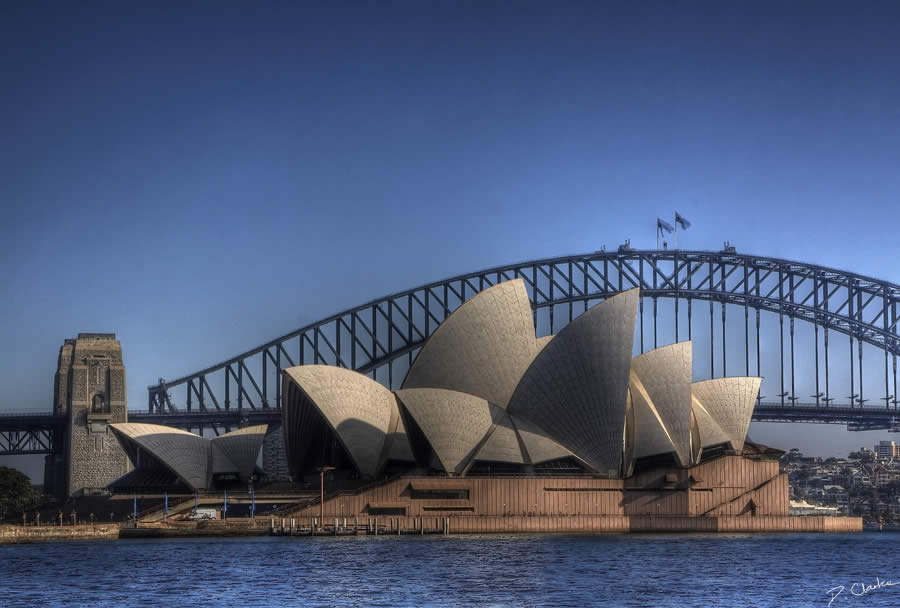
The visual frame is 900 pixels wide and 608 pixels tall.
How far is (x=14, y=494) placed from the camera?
90.7 metres

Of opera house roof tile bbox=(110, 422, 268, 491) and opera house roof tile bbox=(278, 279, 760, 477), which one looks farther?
opera house roof tile bbox=(110, 422, 268, 491)

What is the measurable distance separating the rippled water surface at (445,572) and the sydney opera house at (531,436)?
5.14 m

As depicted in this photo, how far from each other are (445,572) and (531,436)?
27275mm

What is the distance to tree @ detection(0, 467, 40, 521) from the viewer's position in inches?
3529

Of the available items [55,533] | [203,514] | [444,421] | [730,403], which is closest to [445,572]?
[444,421]

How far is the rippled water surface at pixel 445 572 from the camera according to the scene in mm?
43750

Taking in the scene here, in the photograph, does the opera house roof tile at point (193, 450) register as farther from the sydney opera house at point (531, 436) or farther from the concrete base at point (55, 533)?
the concrete base at point (55, 533)

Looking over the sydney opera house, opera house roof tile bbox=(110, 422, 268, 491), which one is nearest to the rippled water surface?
the sydney opera house

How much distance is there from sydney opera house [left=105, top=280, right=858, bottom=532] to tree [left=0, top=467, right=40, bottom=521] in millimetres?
20239

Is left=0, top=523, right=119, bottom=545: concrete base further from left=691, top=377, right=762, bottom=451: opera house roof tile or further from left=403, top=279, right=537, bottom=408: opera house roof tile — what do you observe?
left=691, top=377, right=762, bottom=451: opera house roof tile

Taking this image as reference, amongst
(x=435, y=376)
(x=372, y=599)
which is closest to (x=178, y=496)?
(x=435, y=376)

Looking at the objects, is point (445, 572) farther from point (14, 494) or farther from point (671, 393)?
point (14, 494)

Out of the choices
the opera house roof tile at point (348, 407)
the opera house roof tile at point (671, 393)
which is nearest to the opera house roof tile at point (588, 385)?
the opera house roof tile at point (671, 393)

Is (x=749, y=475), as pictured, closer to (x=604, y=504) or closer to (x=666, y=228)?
(x=604, y=504)
